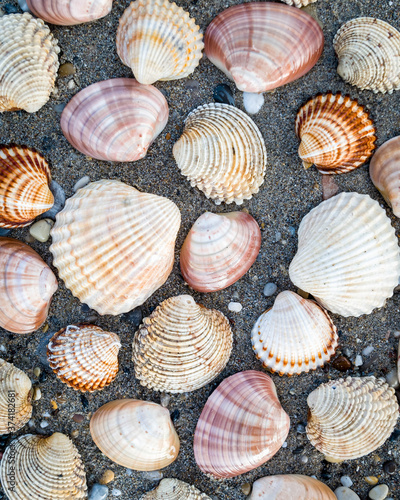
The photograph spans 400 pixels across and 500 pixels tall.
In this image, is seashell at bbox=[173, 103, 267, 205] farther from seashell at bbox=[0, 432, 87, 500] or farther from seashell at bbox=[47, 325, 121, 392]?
seashell at bbox=[0, 432, 87, 500]

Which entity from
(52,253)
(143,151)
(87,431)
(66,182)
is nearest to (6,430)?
(87,431)

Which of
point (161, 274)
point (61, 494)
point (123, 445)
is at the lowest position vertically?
point (61, 494)

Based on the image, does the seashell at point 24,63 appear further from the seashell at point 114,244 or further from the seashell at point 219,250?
the seashell at point 219,250

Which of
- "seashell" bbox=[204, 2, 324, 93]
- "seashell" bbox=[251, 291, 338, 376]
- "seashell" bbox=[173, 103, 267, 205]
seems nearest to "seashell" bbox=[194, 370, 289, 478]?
"seashell" bbox=[251, 291, 338, 376]

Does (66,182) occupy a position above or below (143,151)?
below

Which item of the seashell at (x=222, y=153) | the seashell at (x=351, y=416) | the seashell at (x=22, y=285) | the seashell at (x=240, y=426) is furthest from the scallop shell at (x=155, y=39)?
the seashell at (x=351, y=416)

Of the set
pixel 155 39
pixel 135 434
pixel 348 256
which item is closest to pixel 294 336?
pixel 348 256

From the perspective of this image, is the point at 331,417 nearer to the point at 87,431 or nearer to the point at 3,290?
the point at 87,431
